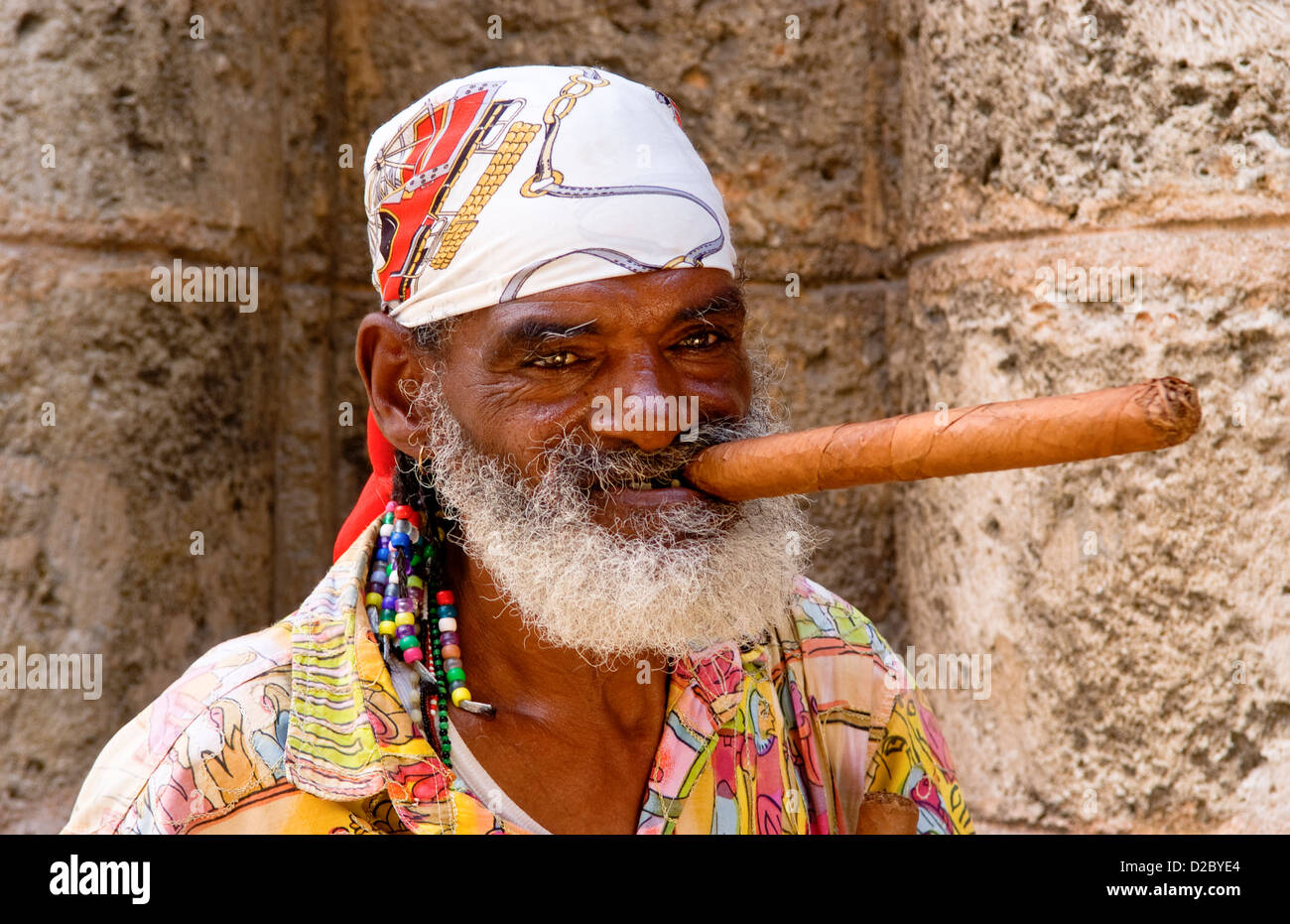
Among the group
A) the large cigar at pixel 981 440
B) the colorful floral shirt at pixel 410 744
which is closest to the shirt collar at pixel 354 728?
the colorful floral shirt at pixel 410 744

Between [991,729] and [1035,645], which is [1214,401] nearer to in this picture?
[1035,645]

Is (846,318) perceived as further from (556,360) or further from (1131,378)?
(556,360)

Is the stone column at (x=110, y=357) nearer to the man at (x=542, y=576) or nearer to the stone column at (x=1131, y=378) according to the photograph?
the man at (x=542, y=576)

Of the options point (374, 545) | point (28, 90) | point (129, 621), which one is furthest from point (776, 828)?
point (28, 90)

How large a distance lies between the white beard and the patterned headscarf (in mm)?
273

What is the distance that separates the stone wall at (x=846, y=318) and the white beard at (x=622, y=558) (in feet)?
3.27

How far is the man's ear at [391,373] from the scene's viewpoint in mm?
2254

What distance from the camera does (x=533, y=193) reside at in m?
2.07

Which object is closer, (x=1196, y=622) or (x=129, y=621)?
(x=1196, y=622)

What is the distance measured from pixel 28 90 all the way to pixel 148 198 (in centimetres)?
31

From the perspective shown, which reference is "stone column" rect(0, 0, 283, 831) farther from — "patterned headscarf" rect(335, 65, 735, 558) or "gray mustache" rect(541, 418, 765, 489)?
"gray mustache" rect(541, 418, 765, 489)

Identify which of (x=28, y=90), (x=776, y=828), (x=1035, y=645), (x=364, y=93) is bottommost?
(x=776, y=828)

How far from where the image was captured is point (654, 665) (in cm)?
218

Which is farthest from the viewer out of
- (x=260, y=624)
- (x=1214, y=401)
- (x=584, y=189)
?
(x=260, y=624)
